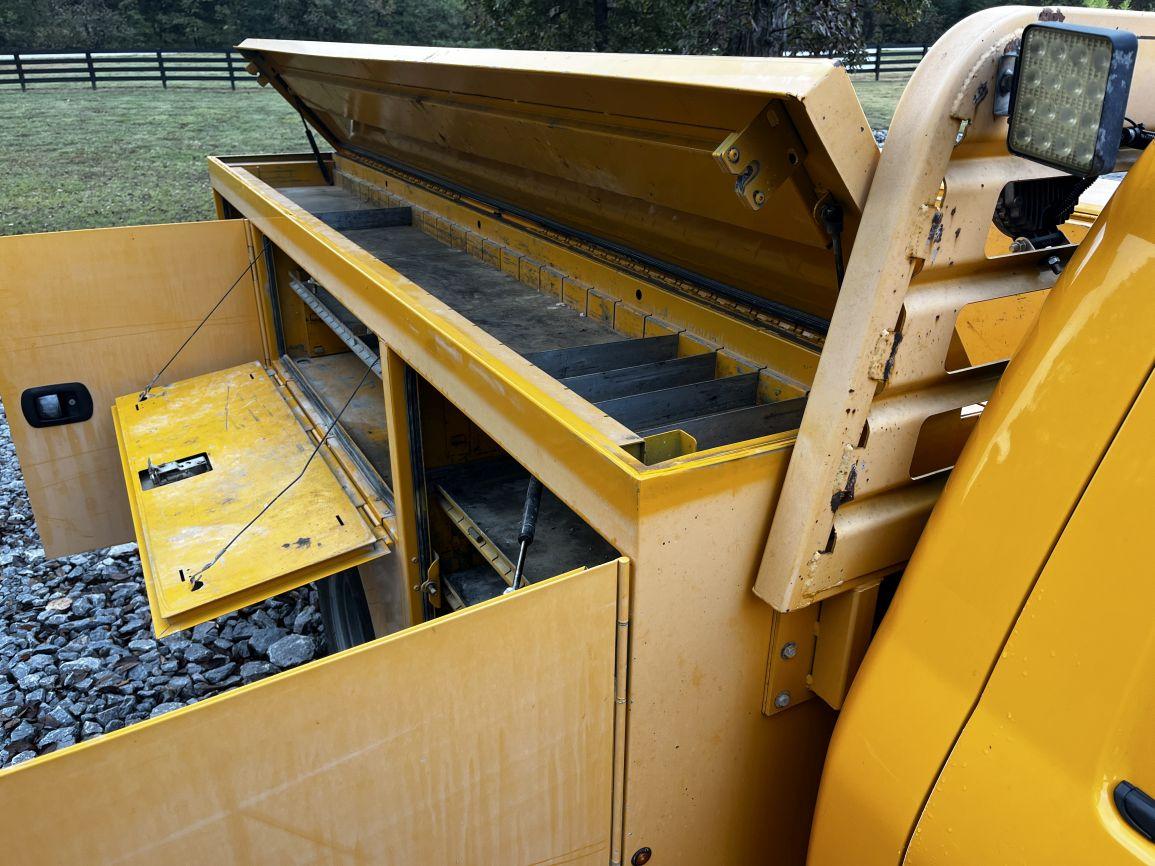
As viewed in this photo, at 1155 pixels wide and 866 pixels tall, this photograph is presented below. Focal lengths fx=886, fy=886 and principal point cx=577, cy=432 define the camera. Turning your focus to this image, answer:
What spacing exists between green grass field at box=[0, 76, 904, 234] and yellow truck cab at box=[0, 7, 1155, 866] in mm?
7732

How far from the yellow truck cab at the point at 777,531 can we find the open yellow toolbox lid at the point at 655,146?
13 mm

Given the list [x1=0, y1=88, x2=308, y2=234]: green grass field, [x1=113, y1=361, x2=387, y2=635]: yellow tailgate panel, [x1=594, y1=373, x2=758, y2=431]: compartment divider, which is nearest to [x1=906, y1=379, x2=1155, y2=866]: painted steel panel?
[x1=594, y1=373, x2=758, y2=431]: compartment divider

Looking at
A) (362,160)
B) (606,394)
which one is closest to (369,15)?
(362,160)

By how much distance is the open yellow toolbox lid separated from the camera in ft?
4.71

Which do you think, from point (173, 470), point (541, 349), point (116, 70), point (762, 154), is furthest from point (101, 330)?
A: point (116, 70)

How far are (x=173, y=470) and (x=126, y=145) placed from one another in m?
13.1

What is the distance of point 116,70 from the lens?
21.1 metres

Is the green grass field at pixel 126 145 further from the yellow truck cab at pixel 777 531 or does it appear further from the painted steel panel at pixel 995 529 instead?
the painted steel panel at pixel 995 529

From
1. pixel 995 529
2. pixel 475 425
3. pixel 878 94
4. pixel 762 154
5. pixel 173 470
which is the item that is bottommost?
pixel 173 470

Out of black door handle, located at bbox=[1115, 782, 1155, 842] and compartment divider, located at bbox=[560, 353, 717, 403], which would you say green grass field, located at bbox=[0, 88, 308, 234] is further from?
black door handle, located at bbox=[1115, 782, 1155, 842]

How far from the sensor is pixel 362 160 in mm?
5156

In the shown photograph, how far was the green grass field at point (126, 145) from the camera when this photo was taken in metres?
11.2

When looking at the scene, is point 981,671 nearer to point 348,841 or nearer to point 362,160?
point 348,841

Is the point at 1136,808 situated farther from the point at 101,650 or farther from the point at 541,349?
the point at 101,650
